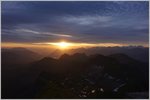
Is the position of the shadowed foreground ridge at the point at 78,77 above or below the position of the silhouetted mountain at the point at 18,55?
below

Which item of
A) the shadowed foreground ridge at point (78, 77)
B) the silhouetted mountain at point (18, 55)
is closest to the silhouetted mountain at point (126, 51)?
the shadowed foreground ridge at point (78, 77)

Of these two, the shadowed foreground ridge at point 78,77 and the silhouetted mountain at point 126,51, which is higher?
the silhouetted mountain at point 126,51

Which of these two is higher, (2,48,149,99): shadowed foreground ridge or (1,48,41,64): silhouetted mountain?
(1,48,41,64): silhouetted mountain

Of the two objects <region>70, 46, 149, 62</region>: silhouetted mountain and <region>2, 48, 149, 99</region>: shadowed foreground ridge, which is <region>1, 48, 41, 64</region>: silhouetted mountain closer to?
<region>2, 48, 149, 99</region>: shadowed foreground ridge

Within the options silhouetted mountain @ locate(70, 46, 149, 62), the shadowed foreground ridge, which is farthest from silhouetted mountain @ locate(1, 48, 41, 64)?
→ silhouetted mountain @ locate(70, 46, 149, 62)

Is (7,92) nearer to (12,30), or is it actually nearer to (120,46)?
(12,30)

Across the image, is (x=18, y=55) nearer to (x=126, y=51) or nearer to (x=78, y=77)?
(x=78, y=77)

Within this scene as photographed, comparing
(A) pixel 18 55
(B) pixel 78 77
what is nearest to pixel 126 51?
(B) pixel 78 77

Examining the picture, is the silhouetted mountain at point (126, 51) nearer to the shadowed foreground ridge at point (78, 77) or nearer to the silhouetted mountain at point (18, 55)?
the shadowed foreground ridge at point (78, 77)

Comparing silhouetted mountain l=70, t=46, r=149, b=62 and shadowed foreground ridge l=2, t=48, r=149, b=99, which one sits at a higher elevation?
silhouetted mountain l=70, t=46, r=149, b=62
